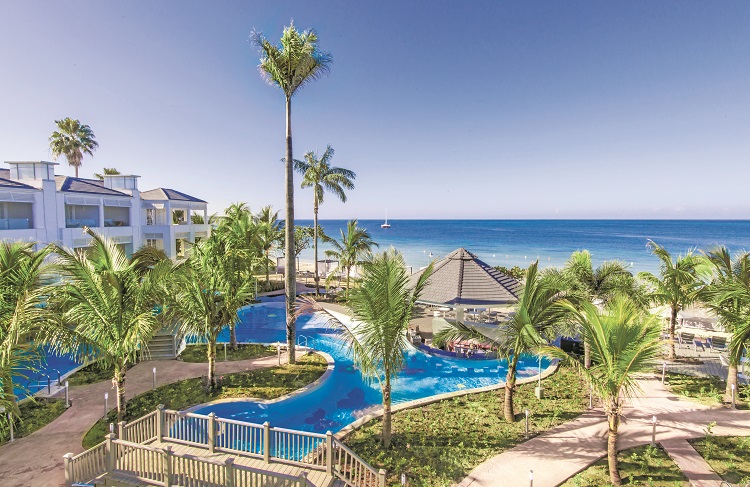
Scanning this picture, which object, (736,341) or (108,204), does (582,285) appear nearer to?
(736,341)

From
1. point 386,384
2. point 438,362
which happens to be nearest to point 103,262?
point 386,384

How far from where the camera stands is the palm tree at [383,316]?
786cm

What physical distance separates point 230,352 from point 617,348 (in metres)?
14.8

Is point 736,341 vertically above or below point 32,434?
above

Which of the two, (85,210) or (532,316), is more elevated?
(85,210)

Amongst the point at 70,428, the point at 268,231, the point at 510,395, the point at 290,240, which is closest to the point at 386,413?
the point at 510,395

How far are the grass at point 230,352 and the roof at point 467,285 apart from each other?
7922mm

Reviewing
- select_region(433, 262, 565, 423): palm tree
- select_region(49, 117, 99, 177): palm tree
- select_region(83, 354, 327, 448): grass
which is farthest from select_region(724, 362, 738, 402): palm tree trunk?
select_region(49, 117, 99, 177): palm tree

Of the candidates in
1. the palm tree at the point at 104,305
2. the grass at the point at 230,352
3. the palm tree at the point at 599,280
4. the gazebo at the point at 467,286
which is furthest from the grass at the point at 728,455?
the grass at the point at 230,352

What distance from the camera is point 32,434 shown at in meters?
9.12

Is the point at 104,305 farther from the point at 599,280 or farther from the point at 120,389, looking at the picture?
the point at 599,280

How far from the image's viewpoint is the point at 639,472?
7.37 meters

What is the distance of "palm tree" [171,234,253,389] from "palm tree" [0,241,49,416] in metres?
3.46

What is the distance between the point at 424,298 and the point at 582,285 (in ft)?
20.5
